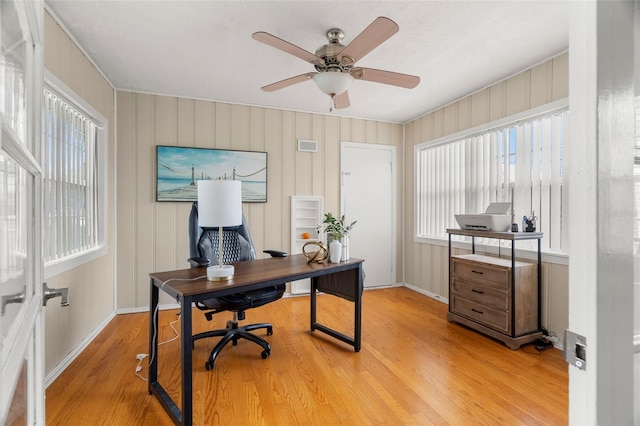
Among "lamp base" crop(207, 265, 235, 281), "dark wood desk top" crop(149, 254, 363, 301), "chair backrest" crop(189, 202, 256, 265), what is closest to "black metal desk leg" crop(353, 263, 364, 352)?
"dark wood desk top" crop(149, 254, 363, 301)

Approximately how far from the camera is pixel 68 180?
106 inches

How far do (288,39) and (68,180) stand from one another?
212 centimetres

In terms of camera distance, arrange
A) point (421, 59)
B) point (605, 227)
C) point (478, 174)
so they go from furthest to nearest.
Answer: point (478, 174) → point (421, 59) → point (605, 227)

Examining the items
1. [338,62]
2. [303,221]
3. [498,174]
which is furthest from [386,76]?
[303,221]

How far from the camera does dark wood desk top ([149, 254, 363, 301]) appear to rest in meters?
1.85

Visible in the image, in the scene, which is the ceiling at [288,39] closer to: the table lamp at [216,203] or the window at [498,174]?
the window at [498,174]

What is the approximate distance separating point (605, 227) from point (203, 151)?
3.94m

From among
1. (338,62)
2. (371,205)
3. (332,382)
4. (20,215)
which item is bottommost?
(332,382)

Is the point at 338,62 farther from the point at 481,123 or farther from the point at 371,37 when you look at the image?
the point at 481,123

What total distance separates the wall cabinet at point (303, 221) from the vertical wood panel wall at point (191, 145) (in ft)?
0.28

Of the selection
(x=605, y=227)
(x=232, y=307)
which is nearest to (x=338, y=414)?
(x=232, y=307)

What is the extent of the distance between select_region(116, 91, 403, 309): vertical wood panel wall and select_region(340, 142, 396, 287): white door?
0.65ft

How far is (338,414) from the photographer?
190cm

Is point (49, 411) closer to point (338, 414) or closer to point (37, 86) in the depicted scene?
point (338, 414)
